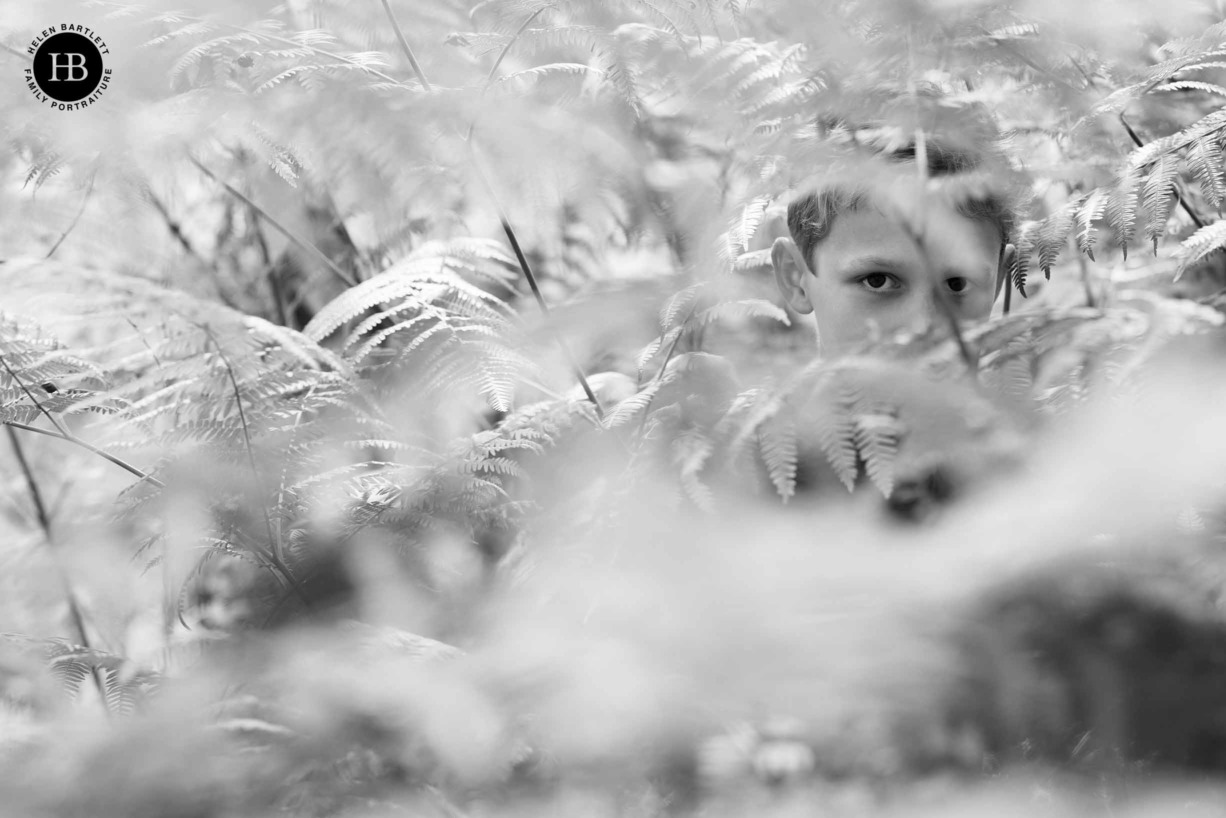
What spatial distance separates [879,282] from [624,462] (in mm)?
352

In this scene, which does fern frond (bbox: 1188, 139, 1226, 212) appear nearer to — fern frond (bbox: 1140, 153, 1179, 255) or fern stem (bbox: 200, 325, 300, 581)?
fern frond (bbox: 1140, 153, 1179, 255)

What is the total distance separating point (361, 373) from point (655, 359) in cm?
41

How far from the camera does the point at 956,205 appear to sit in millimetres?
752

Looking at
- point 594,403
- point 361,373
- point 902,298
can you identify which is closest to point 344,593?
point 594,403

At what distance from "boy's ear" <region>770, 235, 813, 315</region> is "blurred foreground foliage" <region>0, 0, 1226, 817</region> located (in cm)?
6

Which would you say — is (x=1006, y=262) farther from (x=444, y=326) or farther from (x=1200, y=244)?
(x=444, y=326)

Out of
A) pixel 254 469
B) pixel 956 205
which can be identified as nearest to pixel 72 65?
pixel 254 469

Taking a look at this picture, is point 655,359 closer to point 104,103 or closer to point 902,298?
point 902,298

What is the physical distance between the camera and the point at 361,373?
47.6 inches

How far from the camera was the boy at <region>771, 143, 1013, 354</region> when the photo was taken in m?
0.63

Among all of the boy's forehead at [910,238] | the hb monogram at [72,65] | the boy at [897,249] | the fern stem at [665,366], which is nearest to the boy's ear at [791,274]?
the boy at [897,249]

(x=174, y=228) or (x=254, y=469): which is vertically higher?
(x=174, y=228)

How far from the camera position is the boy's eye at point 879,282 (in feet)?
2.90

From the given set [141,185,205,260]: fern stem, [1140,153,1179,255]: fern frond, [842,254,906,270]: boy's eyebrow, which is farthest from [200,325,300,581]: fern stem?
[1140,153,1179,255]: fern frond
